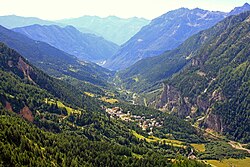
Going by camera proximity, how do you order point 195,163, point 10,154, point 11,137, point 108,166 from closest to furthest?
point 10,154, point 11,137, point 108,166, point 195,163

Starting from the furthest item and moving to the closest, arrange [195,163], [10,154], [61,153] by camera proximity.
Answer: [195,163] → [61,153] → [10,154]

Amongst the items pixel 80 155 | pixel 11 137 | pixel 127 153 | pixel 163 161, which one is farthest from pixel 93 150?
pixel 11 137

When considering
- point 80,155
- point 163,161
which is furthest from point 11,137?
point 163,161

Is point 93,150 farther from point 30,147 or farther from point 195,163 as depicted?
point 195,163

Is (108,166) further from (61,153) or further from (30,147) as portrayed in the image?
(30,147)

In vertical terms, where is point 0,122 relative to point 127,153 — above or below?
above

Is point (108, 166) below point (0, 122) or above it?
below

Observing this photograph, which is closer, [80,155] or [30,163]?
[30,163]

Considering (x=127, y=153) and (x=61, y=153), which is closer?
(x=61, y=153)

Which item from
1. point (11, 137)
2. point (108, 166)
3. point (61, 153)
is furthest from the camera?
point (108, 166)
